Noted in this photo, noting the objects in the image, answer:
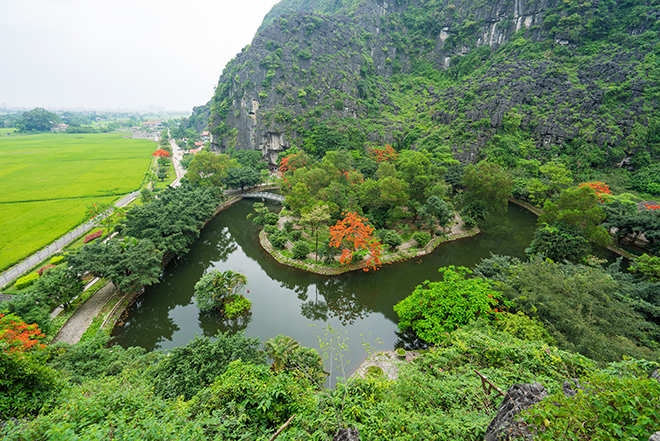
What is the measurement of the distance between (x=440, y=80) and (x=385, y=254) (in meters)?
54.4

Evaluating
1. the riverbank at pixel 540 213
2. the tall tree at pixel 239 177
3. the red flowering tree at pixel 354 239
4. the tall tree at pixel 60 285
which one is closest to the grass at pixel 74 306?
the tall tree at pixel 60 285

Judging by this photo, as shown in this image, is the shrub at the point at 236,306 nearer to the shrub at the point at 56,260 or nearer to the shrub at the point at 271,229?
the shrub at the point at 271,229

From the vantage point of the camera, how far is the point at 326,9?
7225 centimetres

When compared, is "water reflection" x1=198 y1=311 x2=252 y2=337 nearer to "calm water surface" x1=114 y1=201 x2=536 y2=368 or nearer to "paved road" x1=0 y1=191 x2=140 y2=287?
"calm water surface" x1=114 y1=201 x2=536 y2=368

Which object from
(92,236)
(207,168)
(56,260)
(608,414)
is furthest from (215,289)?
(207,168)

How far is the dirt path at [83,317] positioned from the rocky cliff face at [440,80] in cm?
3536

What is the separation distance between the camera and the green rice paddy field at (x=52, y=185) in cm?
2111

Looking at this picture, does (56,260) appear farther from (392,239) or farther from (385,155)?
(385,155)

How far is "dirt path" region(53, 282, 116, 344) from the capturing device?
40.8 ft

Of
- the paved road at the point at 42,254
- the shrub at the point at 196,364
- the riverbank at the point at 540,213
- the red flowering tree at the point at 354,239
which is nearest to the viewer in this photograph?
the shrub at the point at 196,364

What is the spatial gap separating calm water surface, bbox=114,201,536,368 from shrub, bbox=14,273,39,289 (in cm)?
628

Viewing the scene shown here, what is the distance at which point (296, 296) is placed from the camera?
16812 millimetres

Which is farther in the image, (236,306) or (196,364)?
(236,306)

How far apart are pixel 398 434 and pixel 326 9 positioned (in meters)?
94.4
